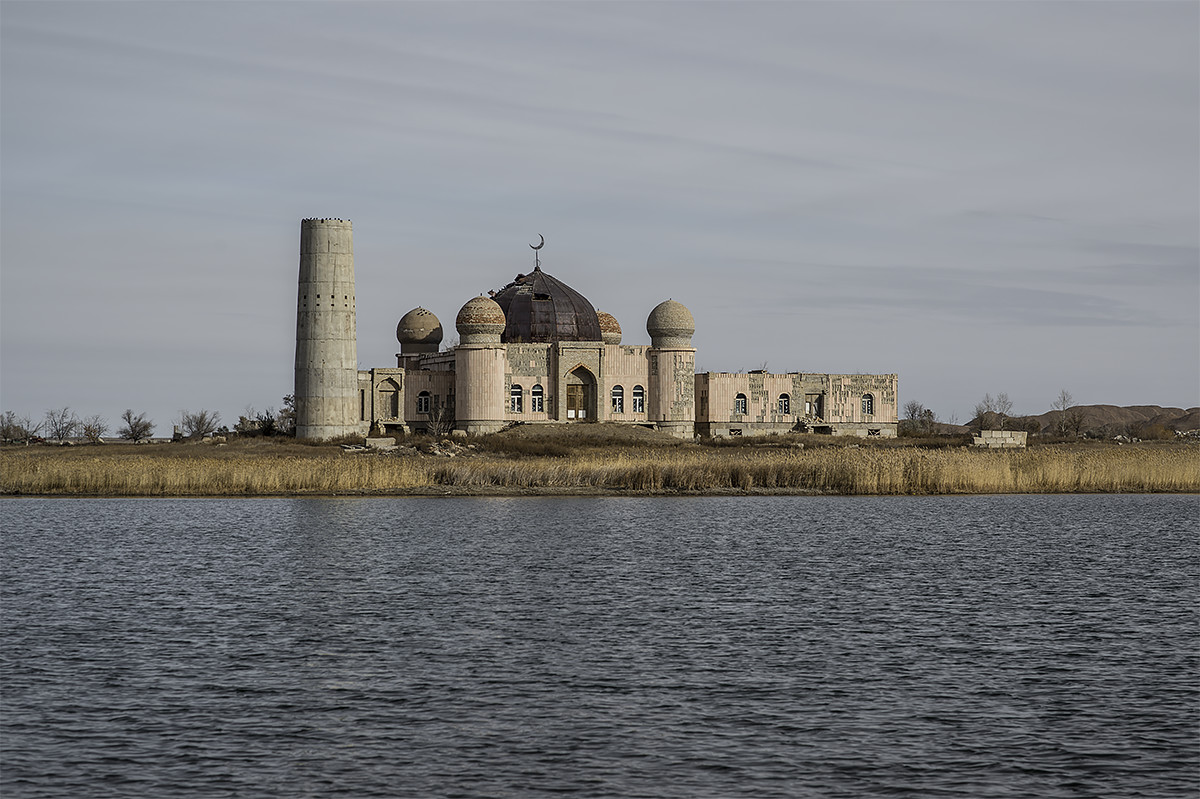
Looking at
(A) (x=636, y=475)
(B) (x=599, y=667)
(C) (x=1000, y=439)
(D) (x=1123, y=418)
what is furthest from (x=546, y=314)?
(D) (x=1123, y=418)

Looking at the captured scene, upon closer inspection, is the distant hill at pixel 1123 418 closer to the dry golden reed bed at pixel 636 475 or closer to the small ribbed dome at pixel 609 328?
the small ribbed dome at pixel 609 328

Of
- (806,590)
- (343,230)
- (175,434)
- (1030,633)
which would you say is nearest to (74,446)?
(175,434)

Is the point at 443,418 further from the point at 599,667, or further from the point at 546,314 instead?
the point at 599,667

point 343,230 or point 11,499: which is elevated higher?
point 343,230

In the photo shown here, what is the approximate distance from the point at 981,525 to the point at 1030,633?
61.9 feet

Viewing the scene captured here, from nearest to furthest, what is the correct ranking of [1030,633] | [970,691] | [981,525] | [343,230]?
[970,691] < [1030,633] < [981,525] < [343,230]

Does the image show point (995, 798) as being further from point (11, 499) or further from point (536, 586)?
point (11, 499)

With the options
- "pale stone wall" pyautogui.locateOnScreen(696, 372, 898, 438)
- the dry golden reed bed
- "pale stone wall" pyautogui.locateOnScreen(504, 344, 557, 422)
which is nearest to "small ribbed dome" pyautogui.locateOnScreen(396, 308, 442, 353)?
"pale stone wall" pyautogui.locateOnScreen(504, 344, 557, 422)

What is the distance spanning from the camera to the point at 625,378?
7431 cm

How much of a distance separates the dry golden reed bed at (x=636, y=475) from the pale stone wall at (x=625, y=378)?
75.8 feet

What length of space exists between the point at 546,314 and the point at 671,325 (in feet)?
23.9

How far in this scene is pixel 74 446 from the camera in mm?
63688

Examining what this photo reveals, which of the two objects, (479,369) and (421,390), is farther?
(421,390)

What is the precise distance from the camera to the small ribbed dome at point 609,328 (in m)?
80.2
